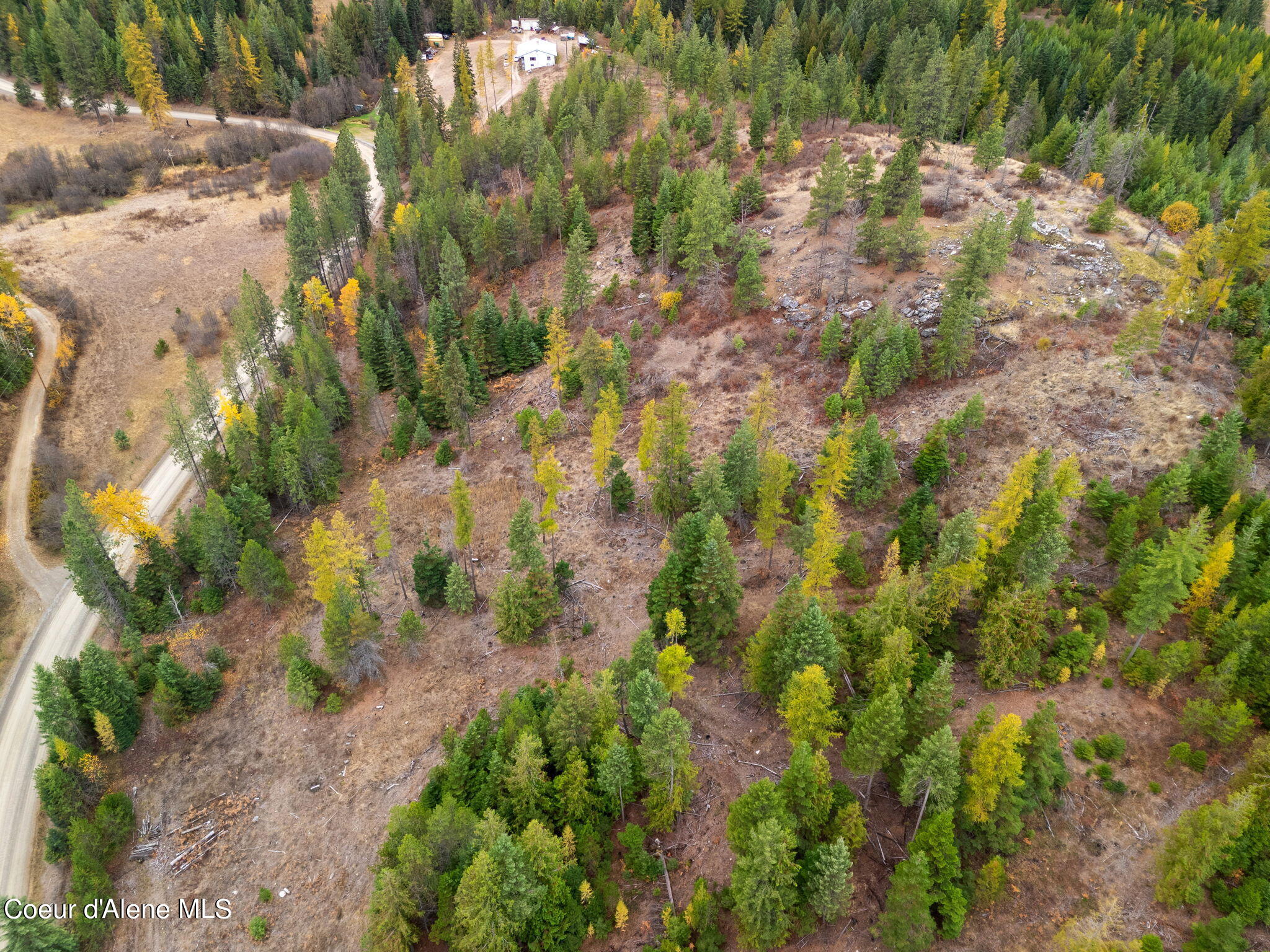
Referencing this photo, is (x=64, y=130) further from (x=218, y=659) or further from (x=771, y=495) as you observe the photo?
(x=771, y=495)

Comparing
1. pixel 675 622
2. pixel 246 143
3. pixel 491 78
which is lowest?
pixel 675 622

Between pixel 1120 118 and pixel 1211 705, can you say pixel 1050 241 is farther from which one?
pixel 1120 118

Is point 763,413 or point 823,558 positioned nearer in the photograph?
point 823,558

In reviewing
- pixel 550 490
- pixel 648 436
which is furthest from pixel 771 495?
pixel 550 490

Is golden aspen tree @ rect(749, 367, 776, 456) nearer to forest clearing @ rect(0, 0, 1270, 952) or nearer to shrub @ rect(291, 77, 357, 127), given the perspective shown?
forest clearing @ rect(0, 0, 1270, 952)

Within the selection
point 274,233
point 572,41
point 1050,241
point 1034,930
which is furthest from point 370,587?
point 572,41

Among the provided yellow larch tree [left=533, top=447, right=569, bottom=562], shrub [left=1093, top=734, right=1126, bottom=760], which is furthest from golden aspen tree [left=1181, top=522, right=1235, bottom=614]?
yellow larch tree [left=533, top=447, right=569, bottom=562]
